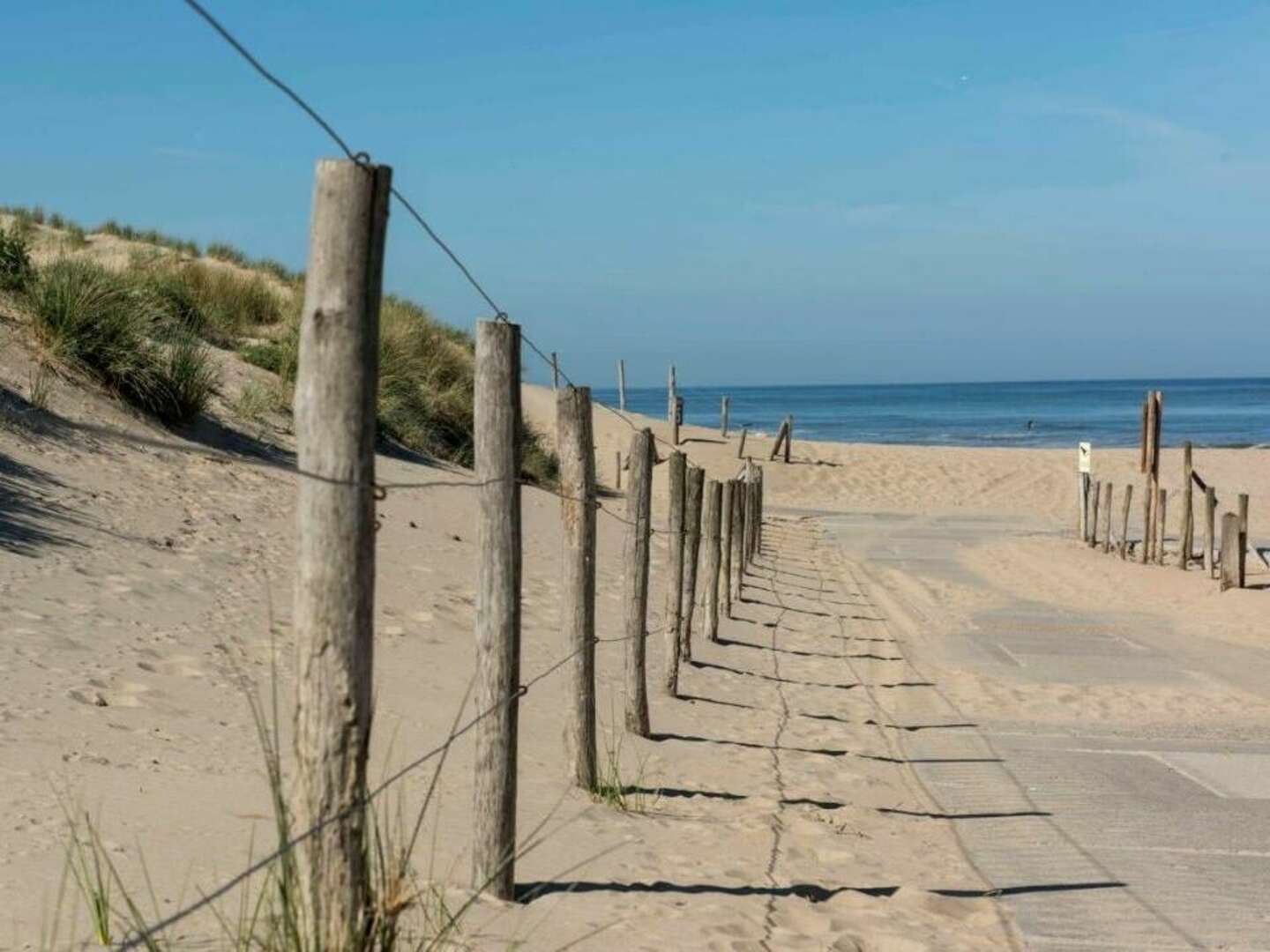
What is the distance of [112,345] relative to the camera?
14.1m

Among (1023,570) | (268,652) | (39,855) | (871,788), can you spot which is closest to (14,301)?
(268,652)

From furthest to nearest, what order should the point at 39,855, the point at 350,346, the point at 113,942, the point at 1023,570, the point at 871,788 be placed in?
1. the point at 1023,570
2. the point at 871,788
3. the point at 39,855
4. the point at 113,942
5. the point at 350,346

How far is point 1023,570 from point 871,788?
13893mm

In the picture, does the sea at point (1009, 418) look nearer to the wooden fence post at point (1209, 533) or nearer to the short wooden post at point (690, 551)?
the wooden fence post at point (1209, 533)

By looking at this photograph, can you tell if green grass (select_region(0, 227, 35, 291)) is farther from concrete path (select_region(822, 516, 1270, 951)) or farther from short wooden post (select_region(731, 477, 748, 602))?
concrete path (select_region(822, 516, 1270, 951))

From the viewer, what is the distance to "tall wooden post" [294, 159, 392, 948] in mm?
3674

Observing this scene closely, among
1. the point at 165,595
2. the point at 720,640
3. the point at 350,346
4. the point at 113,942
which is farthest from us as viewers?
the point at 720,640

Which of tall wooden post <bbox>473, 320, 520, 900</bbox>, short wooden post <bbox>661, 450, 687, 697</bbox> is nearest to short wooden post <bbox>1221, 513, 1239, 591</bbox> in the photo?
short wooden post <bbox>661, 450, 687, 697</bbox>

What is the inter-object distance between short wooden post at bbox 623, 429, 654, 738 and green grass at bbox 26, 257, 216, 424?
5865 mm

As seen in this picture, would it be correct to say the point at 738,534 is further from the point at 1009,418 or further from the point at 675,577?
the point at 1009,418

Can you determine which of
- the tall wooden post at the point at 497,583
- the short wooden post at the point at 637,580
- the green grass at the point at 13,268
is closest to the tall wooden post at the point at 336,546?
the tall wooden post at the point at 497,583

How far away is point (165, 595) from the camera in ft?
30.7

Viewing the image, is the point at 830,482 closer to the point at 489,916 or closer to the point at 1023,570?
the point at 1023,570

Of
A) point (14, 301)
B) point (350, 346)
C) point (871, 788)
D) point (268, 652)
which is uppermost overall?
point (14, 301)
